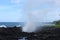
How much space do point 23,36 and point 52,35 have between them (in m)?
3.62

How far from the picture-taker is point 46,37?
24031mm

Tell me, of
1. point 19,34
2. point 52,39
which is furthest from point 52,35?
point 19,34

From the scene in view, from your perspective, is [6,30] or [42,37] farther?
[6,30]

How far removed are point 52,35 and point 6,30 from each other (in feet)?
19.1

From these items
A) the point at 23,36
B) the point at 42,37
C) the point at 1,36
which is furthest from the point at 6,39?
the point at 42,37

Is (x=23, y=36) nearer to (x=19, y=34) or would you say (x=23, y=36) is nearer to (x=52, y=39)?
(x=19, y=34)

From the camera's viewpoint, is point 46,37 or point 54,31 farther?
point 54,31

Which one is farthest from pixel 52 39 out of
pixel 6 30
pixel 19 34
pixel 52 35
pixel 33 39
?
pixel 6 30

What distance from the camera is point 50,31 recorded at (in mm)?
25562

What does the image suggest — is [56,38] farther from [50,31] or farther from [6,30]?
[6,30]

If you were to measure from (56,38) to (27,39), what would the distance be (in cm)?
353

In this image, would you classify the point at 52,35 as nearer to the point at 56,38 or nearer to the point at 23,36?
the point at 56,38

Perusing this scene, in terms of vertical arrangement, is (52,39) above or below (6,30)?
below

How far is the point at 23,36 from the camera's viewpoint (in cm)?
2528
